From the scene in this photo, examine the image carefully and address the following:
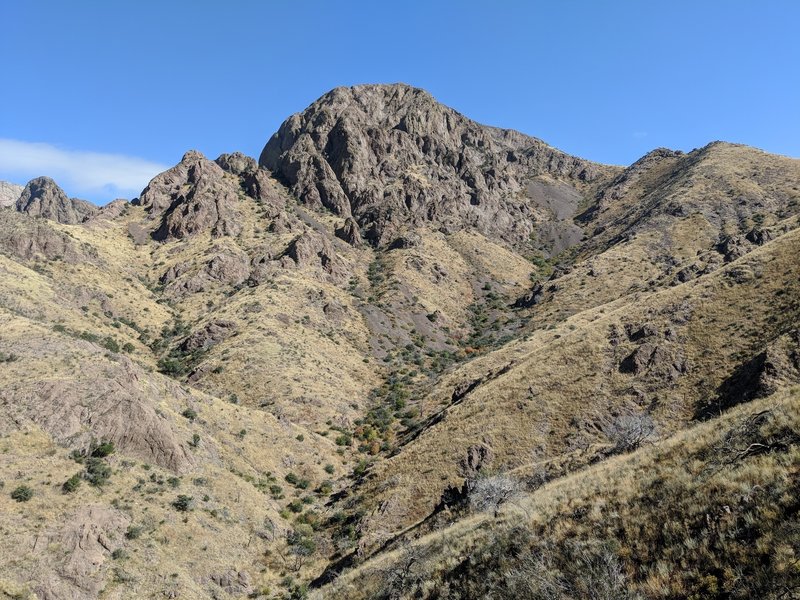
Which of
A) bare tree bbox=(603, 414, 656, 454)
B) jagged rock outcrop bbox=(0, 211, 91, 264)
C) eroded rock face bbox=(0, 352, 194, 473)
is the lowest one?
bare tree bbox=(603, 414, 656, 454)

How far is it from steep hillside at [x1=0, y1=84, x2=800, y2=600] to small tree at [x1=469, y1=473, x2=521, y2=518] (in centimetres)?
60

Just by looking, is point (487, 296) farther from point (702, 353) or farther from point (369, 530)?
point (369, 530)

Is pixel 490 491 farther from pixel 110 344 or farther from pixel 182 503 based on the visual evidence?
pixel 110 344

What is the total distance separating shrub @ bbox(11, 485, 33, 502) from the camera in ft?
92.2

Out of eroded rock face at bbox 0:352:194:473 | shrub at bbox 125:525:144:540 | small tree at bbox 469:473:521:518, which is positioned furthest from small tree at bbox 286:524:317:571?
small tree at bbox 469:473:521:518

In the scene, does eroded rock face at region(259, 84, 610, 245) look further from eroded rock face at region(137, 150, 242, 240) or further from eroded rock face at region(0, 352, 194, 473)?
eroded rock face at region(0, 352, 194, 473)

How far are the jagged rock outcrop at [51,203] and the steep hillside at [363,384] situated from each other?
74540 millimetres

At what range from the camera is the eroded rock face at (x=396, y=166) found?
141m

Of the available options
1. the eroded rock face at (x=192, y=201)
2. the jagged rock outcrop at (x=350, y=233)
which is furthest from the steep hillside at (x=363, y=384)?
the jagged rock outcrop at (x=350, y=233)

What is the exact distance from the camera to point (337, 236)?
12738 centimetres

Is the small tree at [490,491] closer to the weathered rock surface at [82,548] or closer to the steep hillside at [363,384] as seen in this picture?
the steep hillside at [363,384]

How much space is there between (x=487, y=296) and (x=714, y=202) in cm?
6517

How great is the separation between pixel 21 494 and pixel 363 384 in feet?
162

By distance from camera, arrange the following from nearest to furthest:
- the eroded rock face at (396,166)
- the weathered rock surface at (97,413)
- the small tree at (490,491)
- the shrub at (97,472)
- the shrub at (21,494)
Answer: the small tree at (490,491) → the shrub at (21,494) → the shrub at (97,472) → the weathered rock surface at (97,413) → the eroded rock face at (396,166)
